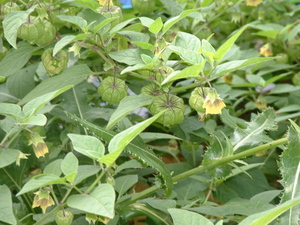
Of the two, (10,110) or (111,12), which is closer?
(10,110)

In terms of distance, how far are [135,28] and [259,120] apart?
24 cm

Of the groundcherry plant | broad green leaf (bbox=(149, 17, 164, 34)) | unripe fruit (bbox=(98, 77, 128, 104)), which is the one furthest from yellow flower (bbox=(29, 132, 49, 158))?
broad green leaf (bbox=(149, 17, 164, 34))

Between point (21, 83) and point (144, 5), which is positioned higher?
point (144, 5)

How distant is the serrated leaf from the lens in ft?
2.50

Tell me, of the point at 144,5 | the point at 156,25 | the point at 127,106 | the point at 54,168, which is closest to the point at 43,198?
the point at 54,168

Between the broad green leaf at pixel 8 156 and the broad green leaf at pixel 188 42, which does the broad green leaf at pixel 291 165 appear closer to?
the broad green leaf at pixel 188 42

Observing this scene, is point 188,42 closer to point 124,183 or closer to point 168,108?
point 168,108

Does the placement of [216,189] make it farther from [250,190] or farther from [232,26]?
[232,26]

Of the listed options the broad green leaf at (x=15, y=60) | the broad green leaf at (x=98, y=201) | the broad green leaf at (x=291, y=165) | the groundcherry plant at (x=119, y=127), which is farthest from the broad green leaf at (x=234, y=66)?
the broad green leaf at (x=15, y=60)

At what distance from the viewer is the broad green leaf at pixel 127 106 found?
60 centimetres

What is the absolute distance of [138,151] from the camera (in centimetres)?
65

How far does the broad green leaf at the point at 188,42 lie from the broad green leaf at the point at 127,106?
0.26 ft

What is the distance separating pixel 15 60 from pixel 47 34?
0.32ft

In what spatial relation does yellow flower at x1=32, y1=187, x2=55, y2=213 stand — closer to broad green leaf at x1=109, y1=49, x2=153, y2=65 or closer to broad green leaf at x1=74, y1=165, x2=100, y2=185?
broad green leaf at x1=74, y1=165, x2=100, y2=185
